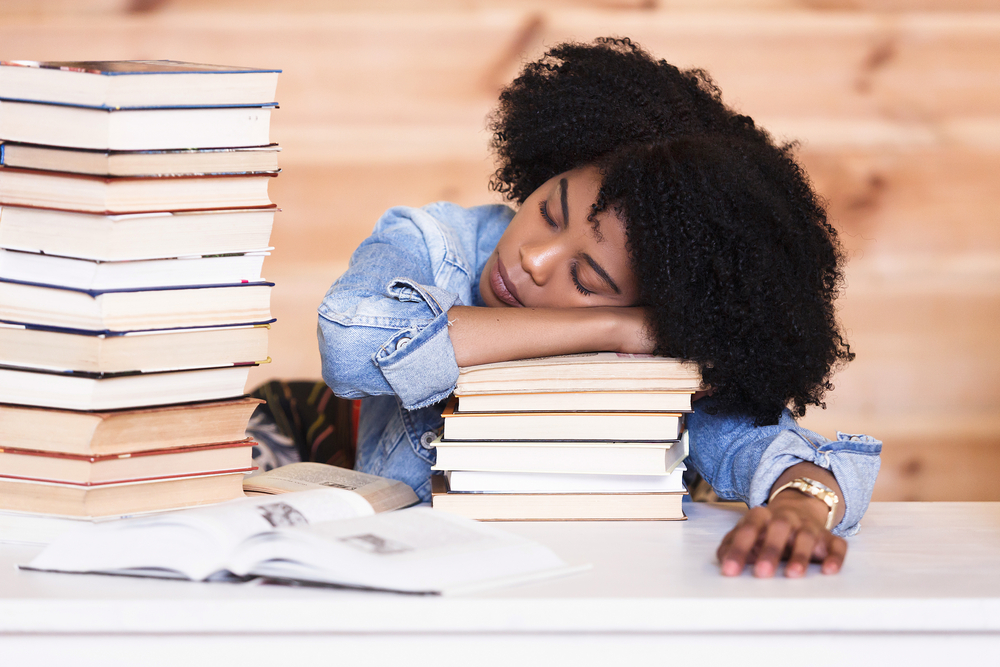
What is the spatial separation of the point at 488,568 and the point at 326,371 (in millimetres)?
397

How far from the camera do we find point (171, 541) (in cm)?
73

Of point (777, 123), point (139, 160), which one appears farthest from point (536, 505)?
point (777, 123)

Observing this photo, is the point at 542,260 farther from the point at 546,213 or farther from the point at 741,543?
the point at 741,543

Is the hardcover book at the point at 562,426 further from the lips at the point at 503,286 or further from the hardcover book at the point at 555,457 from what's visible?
the lips at the point at 503,286

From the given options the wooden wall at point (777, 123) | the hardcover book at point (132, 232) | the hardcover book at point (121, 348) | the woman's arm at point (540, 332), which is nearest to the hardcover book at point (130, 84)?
the hardcover book at point (132, 232)

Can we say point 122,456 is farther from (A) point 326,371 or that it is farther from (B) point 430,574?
(B) point 430,574

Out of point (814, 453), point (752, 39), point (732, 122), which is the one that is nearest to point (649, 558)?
point (814, 453)

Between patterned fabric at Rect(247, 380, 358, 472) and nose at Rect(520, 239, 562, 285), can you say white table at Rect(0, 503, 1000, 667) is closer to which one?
nose at Rect(520, 239, 562, 285)

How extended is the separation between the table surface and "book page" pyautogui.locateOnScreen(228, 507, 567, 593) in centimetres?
1

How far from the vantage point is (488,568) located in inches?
28.2

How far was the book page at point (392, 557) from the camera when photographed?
68cm

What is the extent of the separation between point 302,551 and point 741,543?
38 cm

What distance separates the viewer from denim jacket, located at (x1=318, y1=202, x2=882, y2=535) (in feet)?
3.19

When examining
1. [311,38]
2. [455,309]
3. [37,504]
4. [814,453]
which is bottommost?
[37,504]
